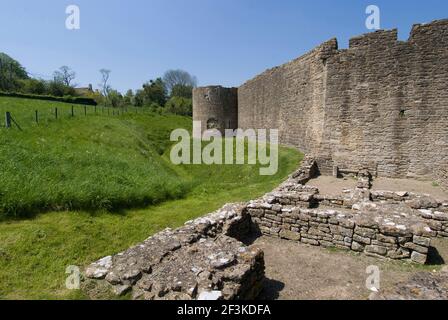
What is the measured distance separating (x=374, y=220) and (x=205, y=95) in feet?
86.6

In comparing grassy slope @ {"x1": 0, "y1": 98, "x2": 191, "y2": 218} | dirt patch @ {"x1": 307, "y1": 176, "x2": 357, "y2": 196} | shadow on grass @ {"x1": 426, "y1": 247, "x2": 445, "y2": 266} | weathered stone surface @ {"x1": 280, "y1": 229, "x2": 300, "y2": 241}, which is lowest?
shadow on grass @ {"x1": 426, "y1": 247, "x2": 445, "y2": 266}

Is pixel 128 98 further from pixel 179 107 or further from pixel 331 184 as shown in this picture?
pixel 331 184

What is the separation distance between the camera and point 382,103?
1262cm

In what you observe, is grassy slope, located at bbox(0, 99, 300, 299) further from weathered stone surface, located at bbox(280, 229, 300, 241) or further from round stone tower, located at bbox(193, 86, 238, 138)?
round stone tower, located at bbox(193, 86, 238, 138)

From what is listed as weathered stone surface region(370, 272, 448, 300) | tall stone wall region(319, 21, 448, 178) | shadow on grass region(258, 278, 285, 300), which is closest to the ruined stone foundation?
shadow on grass region(258, 278, 285, 300)

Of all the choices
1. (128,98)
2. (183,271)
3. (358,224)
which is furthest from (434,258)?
(128,98)

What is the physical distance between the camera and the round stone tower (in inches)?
1188

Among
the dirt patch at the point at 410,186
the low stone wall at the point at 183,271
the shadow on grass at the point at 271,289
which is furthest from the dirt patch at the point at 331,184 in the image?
the low stone wall at the point at 183,271

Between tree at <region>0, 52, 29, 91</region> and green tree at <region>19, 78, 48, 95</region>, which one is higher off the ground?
tree at <region>0, 52, 29, 91</region>

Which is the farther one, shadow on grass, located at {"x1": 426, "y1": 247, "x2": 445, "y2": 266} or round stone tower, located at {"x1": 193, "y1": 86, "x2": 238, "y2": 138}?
round stone tower, located at {"x1": 193, "y1": 86, "x2": 238, "y2": 138}

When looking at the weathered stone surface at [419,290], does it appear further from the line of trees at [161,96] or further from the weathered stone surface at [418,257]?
the line of trees at [161,96]

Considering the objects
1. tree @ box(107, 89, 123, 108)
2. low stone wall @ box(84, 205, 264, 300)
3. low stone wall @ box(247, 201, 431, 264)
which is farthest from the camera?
tree @ box(107, 89, 123, 108)

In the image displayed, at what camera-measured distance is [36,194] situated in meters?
6.86
